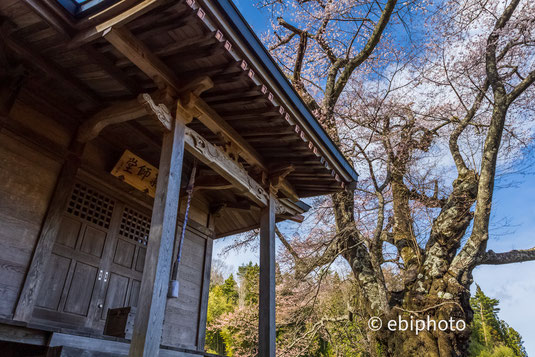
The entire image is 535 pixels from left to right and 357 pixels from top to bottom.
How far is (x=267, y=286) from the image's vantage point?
4.62 m

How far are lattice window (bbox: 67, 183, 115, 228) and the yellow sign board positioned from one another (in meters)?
0.38

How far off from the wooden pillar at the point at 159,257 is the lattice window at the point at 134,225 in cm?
214

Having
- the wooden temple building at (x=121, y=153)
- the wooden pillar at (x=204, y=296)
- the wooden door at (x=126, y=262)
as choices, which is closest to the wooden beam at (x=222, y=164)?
the wooden temple building at (x=121, y=153)

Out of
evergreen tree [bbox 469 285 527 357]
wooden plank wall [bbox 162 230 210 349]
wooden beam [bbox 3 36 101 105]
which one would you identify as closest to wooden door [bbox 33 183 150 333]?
wooden plank wall [bbox 162 230 210 349]

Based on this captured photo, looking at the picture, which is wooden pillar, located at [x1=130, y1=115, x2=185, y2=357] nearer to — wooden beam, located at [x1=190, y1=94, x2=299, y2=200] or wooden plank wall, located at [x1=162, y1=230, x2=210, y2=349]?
wooden beam, located at [x1=190, y1=94, x2=299, y2=200]

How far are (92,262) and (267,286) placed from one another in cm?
230

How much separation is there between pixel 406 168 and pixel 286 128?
22.5 feet

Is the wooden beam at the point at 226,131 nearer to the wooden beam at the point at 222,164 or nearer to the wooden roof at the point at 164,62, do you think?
the wooden roof at the point at 164,62

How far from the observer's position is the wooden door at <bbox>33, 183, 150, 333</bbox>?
13.2 ft

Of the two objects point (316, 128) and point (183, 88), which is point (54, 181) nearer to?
point (183, 88)

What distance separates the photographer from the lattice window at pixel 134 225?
16.7 feet

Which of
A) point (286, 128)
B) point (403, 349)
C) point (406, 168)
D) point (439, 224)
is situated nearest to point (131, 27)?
point (286, 128)

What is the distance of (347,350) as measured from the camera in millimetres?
12203

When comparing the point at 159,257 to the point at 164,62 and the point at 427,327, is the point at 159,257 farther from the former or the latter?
the point at 427,327
